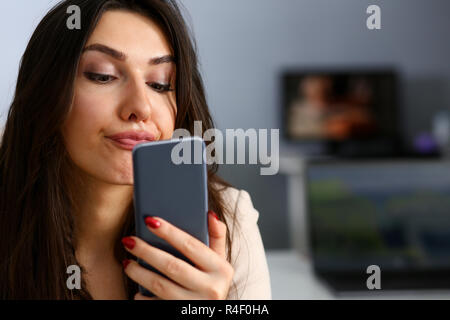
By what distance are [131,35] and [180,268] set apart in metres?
0.27

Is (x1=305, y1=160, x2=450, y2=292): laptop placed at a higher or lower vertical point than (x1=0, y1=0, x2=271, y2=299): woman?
lower

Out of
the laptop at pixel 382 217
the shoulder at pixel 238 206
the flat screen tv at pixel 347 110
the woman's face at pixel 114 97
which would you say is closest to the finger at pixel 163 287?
the woman's face at pixel 114 97

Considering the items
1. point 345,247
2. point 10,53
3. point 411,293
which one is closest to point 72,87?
point 10,53

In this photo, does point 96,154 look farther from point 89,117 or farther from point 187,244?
point 187,244

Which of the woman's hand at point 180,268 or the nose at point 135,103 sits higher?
the nose at point 135,103

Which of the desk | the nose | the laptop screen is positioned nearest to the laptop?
the laptop screen

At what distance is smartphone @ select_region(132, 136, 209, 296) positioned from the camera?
16.4 inches

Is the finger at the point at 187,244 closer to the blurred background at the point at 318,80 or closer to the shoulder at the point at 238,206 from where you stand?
the shoulder at the point at 238,206

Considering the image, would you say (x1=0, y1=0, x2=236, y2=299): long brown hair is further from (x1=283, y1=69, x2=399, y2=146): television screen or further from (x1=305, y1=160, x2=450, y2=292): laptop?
(x1=283, y1=69, x2=399, y2=146): television screen

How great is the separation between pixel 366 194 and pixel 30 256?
4.12 feet

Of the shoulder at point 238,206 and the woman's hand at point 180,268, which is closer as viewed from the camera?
the woman's hand at point 180,268

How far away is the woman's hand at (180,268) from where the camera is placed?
418 mm

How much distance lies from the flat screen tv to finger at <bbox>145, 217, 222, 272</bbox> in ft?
6.90

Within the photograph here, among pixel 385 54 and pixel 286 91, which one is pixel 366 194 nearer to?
pixel 286 91
